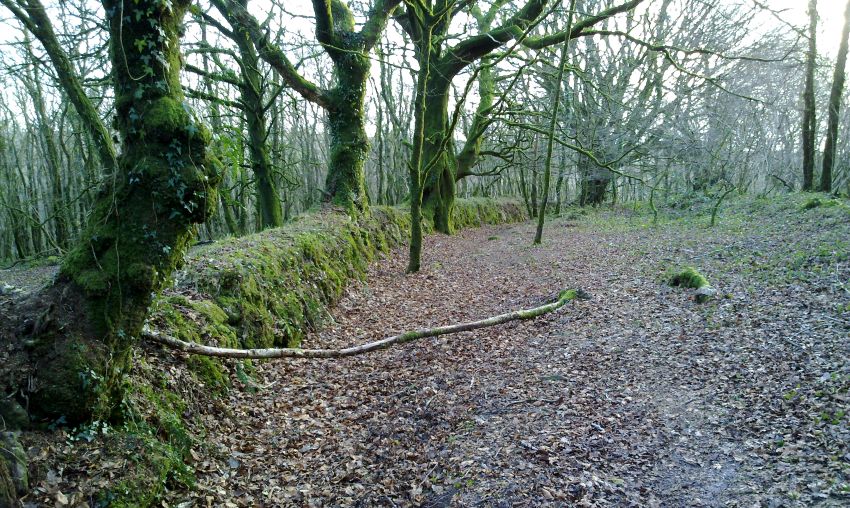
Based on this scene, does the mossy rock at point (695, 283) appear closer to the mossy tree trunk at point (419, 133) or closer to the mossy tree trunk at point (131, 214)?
Result: the mossy tree trunk at point (419, 133)

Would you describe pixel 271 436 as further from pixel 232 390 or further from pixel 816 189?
pixel 816 189

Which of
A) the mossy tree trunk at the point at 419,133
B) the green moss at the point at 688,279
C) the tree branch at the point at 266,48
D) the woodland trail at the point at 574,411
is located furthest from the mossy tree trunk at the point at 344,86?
the green moss at the point at 688,279

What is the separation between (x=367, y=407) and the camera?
5.50 metres

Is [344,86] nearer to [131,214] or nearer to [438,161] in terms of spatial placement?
[438,161]

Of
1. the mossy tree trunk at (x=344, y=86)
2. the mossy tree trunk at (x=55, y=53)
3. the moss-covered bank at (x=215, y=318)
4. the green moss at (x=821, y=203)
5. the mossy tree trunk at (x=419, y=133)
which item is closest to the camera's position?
the moss-covered bank at (x=215, y=318)

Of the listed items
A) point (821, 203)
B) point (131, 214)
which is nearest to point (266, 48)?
point (131, 214)

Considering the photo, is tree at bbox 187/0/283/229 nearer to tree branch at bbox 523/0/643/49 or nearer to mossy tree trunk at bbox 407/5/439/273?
mossy tree trunk at bbox 407/5/439/273

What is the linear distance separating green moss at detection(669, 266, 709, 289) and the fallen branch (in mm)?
1823

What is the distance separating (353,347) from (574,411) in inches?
127

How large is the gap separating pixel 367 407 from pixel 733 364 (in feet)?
14.1

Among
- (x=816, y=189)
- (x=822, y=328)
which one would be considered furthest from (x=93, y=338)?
(x=816, y=189)

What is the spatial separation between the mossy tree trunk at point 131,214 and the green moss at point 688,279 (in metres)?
7.76

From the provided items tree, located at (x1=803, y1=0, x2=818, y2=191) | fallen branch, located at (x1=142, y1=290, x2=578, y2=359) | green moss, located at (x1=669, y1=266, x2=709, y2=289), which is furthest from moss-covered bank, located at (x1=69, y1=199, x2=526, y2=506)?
tree, located at (x1=803, y1=0, x2=818, y2=191)

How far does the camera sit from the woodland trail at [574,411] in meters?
3.66
